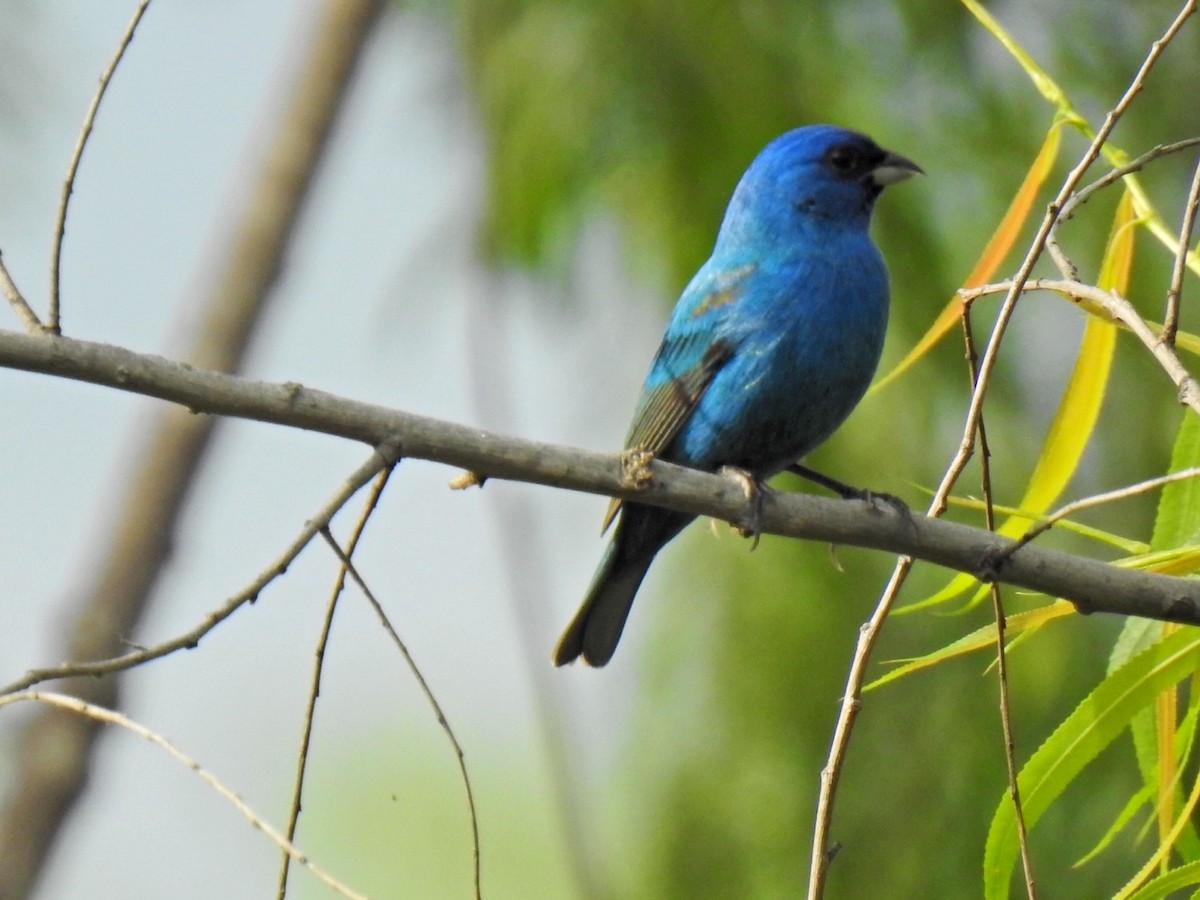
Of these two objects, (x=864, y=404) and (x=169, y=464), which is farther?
(x=169, y=464)

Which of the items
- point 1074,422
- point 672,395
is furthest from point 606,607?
point 1074,422

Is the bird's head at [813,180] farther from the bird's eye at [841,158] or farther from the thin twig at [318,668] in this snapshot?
the thin twig at [318,668]

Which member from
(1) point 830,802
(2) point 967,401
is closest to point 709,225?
(2) point 967,401

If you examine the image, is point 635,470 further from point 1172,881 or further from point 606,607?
point 606,607

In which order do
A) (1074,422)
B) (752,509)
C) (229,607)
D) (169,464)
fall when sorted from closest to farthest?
(229,607) → (752,509) → (1074,422) → (169,464)

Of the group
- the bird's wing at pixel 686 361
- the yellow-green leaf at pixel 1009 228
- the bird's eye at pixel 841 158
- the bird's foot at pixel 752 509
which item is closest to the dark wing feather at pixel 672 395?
the bird's wing at pixel 686 361

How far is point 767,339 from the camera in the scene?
4082mm

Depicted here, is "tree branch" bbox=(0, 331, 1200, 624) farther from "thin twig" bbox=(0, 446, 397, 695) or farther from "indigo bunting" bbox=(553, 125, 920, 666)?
"indigo bunting" bbox=(553, 125, 920, 666)

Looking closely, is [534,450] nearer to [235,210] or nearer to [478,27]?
[478,27]

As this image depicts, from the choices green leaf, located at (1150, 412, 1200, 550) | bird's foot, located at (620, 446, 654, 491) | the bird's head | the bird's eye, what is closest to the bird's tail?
the bird's head

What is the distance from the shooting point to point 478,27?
213 inches

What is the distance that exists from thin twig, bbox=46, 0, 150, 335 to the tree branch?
0.18ft

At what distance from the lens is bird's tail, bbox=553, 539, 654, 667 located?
439 centimetres

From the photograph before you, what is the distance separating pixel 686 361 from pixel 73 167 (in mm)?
2315
